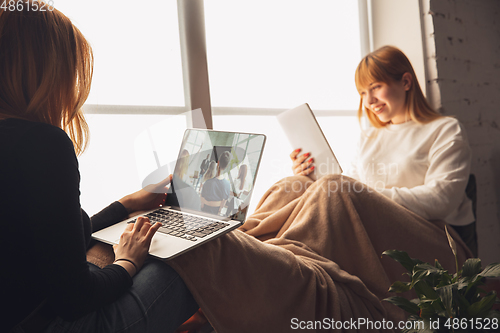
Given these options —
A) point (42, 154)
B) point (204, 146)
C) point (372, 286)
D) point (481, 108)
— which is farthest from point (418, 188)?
point (42, 154)

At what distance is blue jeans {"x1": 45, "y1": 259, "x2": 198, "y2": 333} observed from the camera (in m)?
0.59

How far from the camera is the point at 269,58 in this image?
1.63 metres

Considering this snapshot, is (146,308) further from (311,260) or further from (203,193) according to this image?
(311,260)

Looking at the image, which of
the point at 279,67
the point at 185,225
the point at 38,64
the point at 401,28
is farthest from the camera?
the point at 401,28

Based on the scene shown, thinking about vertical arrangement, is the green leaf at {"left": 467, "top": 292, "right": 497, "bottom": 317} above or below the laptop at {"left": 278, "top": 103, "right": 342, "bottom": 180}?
below

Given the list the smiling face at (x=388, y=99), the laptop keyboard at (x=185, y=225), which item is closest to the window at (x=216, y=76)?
the laptop keyboard at (x=185, y=225)

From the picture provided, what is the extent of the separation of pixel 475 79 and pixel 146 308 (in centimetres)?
194

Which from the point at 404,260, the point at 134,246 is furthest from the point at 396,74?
the point at 134,246

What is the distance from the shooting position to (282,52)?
1.68 meters

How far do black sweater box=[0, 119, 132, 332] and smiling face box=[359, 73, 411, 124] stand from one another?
4.23 feet

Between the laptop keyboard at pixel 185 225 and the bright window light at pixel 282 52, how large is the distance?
0.71 m

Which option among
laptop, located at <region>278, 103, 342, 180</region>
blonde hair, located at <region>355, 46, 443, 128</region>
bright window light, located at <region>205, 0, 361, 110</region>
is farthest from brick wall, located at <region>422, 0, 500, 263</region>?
laptop, located at <region>278, 103, 342, 180</region>

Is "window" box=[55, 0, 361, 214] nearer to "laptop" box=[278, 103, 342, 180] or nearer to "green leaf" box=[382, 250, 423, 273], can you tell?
"laptop" box=[278, 103, 342, 180]

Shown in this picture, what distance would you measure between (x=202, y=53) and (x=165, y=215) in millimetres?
766
